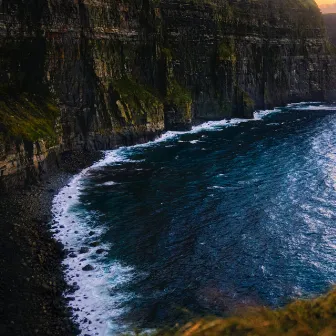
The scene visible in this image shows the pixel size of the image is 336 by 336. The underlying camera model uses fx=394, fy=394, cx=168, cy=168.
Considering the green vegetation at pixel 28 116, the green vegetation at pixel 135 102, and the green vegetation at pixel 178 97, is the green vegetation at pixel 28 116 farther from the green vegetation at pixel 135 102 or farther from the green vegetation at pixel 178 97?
the green vegetation at pixel 178 97

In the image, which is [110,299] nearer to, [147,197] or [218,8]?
[147,197]

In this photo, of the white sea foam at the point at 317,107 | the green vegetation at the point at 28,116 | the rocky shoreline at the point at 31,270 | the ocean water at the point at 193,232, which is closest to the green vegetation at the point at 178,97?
the ocean water at the point at 193,232

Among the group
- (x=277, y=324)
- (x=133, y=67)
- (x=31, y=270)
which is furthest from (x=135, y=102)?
(x=277, y=324)

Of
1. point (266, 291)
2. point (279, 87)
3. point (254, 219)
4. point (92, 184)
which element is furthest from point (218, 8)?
point (266, 291)

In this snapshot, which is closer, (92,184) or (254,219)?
(254,219)

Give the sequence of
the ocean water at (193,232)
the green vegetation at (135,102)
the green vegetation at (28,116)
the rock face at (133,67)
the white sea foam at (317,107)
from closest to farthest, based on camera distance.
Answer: the ocean water at (193,232) → the green vegetation at (28,116) → the rock face at (133,67) → the green vegetation at (135,102) → the white sea foam at (317,107)
